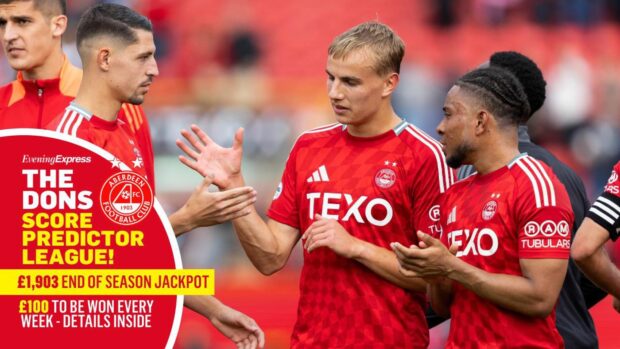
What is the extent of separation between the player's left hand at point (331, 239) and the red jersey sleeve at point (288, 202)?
331mm

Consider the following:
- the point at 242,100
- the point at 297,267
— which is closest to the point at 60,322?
the point at 297,267

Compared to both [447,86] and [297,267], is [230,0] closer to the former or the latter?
[447,86]

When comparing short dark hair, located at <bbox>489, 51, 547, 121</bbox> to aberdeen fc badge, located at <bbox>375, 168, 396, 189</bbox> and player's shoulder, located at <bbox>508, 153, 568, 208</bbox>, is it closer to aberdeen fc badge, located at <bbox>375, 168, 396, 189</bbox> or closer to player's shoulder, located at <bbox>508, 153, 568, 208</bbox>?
player's shoulder, located at <bbox>508, 153, 568, 208</bbox>

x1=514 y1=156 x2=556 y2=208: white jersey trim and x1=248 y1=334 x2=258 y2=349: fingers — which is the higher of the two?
x1=514 y1=156 x2=556 y2=208: white jersey trim

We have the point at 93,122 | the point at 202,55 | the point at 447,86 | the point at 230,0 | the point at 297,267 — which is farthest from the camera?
the point at 230,0

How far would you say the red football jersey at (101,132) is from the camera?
5.33m

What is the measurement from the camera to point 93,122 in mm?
5398

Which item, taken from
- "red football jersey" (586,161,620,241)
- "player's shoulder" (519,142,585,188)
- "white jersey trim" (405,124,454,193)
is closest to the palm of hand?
"white jersey trim" (405,124,454,193)

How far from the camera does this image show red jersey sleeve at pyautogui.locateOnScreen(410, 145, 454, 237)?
539 centimetres

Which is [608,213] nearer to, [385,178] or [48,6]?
[385,178]

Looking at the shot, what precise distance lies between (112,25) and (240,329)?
146 cm

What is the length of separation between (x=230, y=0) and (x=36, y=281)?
11.8m

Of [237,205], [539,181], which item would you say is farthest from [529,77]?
[237,205]

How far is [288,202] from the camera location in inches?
221
